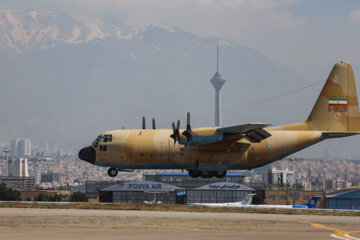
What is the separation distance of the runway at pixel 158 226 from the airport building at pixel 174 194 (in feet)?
395

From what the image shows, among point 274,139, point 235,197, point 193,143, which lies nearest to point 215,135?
point 193,143

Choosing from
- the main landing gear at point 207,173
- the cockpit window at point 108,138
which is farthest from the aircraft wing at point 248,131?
the cockpit window at point 108,138

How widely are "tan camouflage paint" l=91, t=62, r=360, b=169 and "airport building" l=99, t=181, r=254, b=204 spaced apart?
350ft

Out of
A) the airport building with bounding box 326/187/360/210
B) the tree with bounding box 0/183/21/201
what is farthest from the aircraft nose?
the tree with bounding box 0/183/21/201

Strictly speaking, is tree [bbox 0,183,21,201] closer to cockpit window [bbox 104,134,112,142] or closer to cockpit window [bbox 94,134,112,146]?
cockpit window [bbox 94,134,112,146]

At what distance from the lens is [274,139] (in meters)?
76.6

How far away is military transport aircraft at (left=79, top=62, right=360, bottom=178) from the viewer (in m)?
73.4

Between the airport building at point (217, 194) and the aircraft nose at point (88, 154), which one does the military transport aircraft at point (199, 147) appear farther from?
the airport building at point (217, 194)

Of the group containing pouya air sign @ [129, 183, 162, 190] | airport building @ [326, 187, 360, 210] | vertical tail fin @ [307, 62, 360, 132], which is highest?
vertical tail fin @ [307, 62, 360, 132]

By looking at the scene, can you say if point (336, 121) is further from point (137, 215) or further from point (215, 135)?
point (137, 215)

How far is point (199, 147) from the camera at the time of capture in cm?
7525

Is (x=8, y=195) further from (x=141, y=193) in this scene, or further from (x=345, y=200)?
(x=345, y=200)

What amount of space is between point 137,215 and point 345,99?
31.1 m

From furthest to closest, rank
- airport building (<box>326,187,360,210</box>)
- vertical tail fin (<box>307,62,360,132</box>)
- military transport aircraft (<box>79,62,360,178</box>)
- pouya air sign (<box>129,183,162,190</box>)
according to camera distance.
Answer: pouya air sign (<box>129,183,162,190</box>) → airport building (<box>326,187,360,210</box>) → vertical tail fin (<box>307,62,360,132</box>) → military transport aircraft (<box>79,62,360,178</box>)
